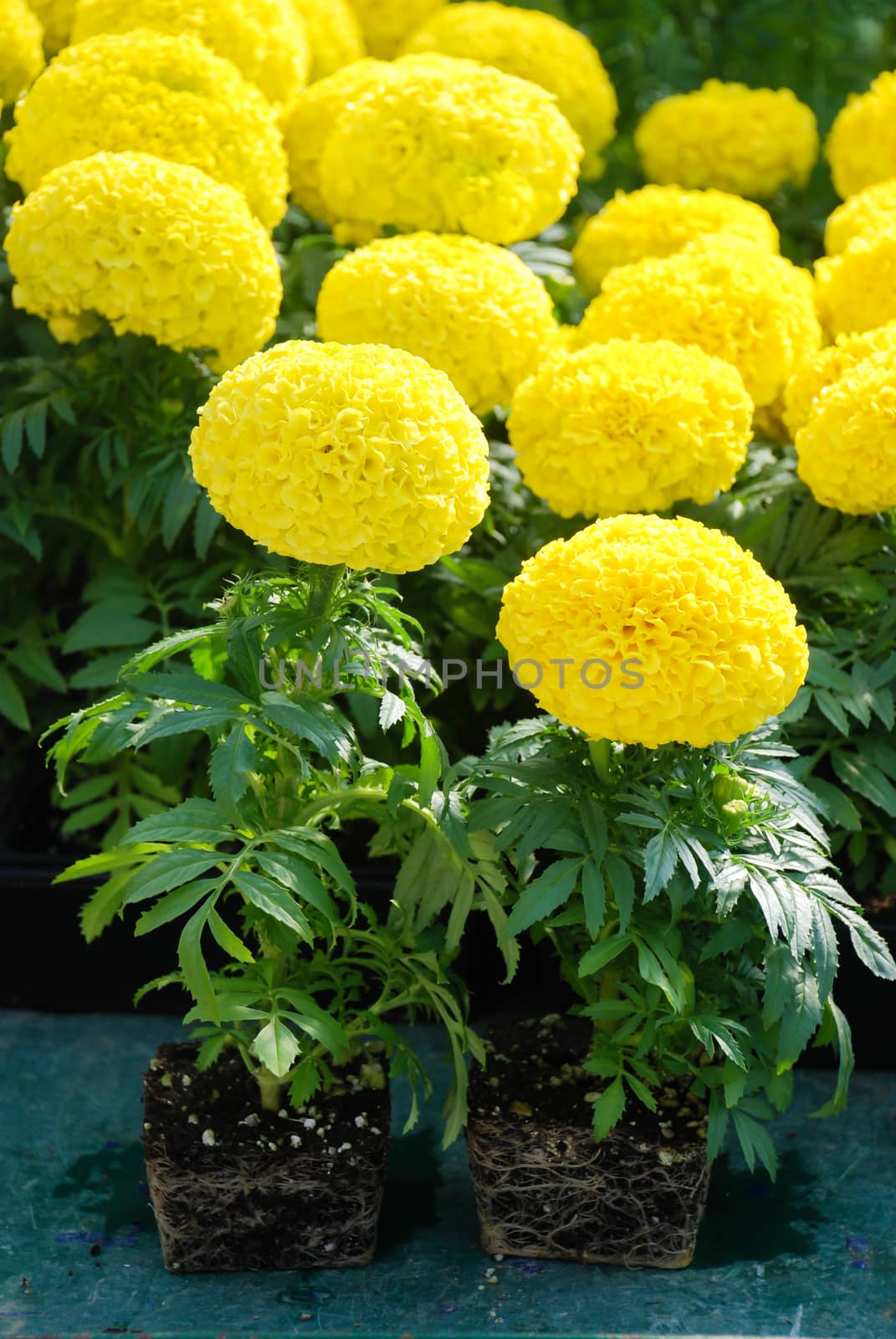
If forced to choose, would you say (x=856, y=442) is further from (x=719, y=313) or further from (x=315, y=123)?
(x=315, y=123)

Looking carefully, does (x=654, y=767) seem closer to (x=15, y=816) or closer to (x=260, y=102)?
(x=15, y=816)

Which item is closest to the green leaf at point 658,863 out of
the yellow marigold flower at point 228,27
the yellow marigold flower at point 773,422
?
the yellow marigold flower at point 773,422

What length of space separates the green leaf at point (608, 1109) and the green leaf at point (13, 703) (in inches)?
60.0

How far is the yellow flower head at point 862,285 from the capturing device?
3428 mm

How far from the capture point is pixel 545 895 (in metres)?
2.37

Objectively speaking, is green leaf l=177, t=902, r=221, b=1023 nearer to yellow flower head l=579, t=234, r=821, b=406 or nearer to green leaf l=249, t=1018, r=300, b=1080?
green leaf l=249, t=1018, r=300, b=1080

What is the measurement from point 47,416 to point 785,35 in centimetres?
346

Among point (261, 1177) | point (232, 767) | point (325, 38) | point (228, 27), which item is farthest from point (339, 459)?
point (325, 38)

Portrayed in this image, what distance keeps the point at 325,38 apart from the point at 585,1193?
10.7 ft

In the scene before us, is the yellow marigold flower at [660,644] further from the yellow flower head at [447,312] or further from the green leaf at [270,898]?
the yellow flower head at [447,312]

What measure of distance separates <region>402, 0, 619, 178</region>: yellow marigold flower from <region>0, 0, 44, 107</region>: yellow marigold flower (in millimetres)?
1119

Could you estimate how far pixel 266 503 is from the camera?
7.61ft

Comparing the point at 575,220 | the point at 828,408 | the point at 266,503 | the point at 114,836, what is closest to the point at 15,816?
the point at 114,836

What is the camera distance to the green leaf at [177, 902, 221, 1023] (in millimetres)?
2279
